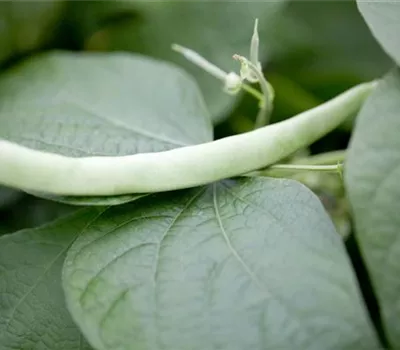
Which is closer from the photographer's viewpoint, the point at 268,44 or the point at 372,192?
the point at 372,192

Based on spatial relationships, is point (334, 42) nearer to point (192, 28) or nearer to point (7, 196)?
point (192, 28)

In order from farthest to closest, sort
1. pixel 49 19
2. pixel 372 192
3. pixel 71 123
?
pixel 49 19 < pixel 71 123 < pixel 372 192

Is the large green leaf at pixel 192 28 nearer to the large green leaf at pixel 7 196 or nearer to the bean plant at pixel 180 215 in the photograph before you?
the bean plant at pixel 180 215

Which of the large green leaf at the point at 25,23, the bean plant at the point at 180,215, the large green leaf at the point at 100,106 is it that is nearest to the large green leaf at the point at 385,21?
the bean plant at the point at 180,215

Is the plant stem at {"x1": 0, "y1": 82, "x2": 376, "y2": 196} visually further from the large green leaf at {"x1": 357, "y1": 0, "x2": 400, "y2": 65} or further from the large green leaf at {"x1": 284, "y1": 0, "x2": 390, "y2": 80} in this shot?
the large green leaf at {"x1": 284, "y1": 0, "x2": 390, "y2": 80}

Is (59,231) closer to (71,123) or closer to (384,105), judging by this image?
(71,123)

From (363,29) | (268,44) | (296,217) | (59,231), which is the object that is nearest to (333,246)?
(296,217)

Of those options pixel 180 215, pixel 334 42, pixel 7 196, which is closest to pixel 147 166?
pixel 180 215
